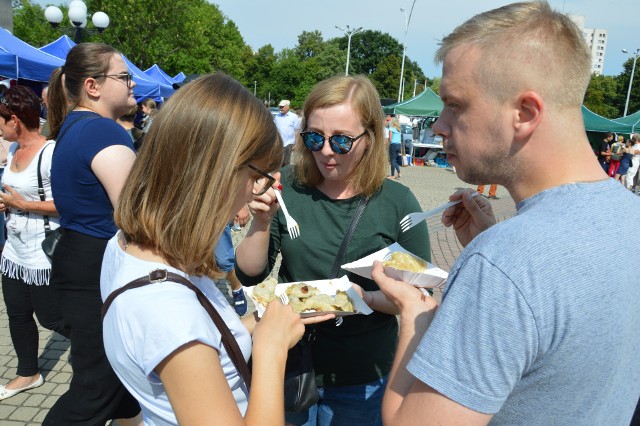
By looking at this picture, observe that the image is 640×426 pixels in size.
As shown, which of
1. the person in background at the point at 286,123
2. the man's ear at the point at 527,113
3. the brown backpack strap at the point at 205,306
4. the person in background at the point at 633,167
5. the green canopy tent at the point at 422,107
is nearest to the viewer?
the man's ear at the point at 527,113

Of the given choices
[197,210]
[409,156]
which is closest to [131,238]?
[197,210]

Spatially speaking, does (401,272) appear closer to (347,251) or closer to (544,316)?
(347,251)

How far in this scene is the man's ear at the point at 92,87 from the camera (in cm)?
279

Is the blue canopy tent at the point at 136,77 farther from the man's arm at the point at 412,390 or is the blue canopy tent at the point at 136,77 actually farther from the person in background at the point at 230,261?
the man's arm at the point at 412,390

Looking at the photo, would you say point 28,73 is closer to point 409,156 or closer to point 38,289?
point 38,289

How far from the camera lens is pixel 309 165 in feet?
7.77

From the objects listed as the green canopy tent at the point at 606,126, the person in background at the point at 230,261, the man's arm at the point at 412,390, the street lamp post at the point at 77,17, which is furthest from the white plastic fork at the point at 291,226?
the green canopy tent at the point at 606,126

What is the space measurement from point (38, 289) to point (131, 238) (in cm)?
248

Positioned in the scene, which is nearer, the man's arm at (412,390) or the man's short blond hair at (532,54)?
the man's arm at (412,390)

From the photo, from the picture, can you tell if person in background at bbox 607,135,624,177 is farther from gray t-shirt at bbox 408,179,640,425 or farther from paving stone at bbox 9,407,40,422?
gray t-shirt at bbox 408,179,640,425

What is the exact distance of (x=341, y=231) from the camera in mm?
2215

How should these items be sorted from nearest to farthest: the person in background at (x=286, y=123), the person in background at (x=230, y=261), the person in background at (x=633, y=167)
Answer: the person in background at (x=230, y=261), the person in background at (x=286, y=123), the person in background at (x=633, y=167)

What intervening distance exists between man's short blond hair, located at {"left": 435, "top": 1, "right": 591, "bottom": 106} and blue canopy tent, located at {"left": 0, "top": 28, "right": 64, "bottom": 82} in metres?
9.93

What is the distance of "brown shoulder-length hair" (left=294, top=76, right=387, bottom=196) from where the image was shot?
2.26m
